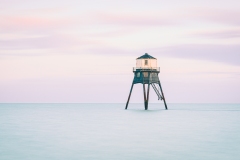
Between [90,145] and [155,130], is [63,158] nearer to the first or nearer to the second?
[90,145]

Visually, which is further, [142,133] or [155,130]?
[155,130]

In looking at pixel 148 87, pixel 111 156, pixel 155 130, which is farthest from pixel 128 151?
pixel 148 87

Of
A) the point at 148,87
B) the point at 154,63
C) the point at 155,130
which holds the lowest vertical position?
the point at 155,130

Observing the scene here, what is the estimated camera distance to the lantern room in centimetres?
6414

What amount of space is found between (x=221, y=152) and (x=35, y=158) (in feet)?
38.2

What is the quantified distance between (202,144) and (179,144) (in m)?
1.73

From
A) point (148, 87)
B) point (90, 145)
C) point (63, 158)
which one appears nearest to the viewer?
point (63, 158)

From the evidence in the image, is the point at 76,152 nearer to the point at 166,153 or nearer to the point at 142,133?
the point at 166,153

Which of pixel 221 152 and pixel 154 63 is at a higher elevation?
pixel 154 63

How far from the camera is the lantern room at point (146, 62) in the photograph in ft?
210

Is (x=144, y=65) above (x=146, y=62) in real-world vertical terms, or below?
below

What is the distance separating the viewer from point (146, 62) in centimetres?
6431

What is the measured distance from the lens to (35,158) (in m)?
23.2

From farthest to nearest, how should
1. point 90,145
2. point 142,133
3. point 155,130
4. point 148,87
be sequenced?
point 148,87 → point 155,130 → point 142,133 → point 90,145
